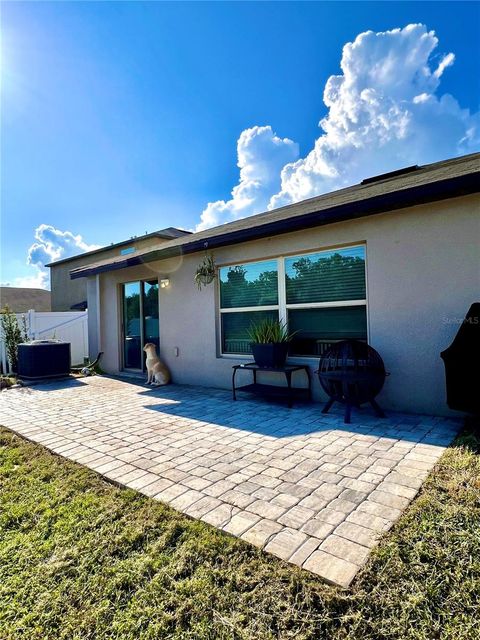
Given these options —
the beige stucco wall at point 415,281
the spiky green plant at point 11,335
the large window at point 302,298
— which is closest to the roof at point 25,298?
the spiky green plant at point 11,335

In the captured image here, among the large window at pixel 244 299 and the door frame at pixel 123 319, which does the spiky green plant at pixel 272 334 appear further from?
the door frame at pixel 123 319

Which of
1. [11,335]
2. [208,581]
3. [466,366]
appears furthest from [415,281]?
[11,335]

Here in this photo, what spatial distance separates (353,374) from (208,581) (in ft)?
10.3

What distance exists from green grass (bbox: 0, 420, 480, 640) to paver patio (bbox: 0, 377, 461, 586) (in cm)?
12

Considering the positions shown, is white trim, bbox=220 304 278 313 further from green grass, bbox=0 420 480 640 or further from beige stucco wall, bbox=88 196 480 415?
green grass, bbox=0 420 480 640

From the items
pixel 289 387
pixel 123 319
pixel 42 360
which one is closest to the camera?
pixel 289 387

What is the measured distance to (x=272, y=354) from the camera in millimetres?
5453

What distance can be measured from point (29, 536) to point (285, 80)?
33.4 ft

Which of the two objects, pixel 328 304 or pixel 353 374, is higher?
A: pixel 328 304

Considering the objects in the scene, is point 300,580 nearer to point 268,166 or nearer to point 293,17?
point 293,17

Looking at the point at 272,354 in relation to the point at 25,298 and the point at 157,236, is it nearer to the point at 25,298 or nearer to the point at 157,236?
the point at 157,236

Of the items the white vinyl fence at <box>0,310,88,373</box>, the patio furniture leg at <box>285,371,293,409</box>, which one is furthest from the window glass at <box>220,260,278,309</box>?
the white vinyl fence at <box>0,310,88,373</box>

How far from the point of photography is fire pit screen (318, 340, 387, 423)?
174 inches

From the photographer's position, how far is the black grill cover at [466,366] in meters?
3.75
